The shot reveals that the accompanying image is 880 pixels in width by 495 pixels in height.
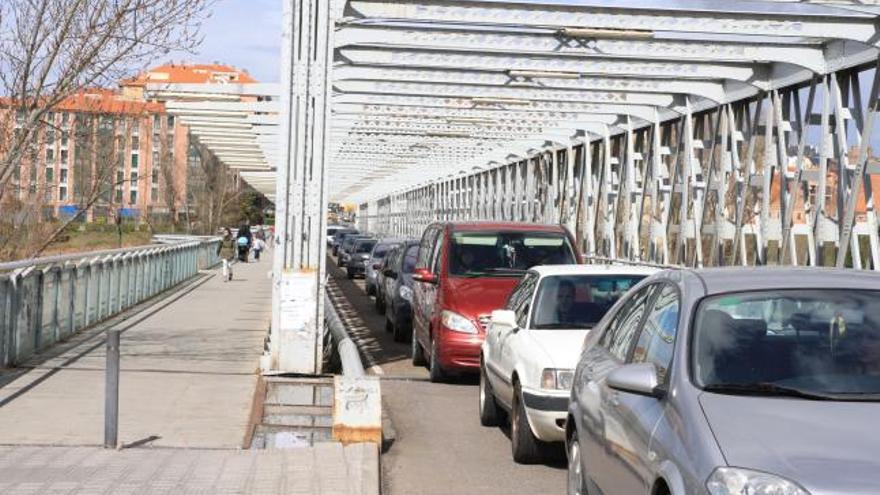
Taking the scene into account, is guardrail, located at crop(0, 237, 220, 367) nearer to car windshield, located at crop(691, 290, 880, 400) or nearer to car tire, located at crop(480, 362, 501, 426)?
car tire, located at crop(480, 362, 501, 426)

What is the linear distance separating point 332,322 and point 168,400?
4376mm

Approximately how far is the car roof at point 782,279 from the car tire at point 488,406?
5.29 meters

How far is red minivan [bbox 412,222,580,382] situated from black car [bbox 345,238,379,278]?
25424 mm

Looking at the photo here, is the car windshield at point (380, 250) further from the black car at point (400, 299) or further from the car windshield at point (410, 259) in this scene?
the black car at point (400, 299)

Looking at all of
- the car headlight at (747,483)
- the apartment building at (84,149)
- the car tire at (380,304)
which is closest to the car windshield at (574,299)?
the car headlight at (747,483)

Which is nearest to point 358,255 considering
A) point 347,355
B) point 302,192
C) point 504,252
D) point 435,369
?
point 504,252

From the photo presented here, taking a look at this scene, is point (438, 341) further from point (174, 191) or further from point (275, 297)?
point (174, 191)

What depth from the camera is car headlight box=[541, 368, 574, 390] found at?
9.26m

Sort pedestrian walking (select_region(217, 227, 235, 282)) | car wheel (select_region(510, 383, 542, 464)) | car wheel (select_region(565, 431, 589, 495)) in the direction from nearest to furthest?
car wheel (select_region(565, 431, 589, 495))
car wheel (select_region(510, 383, 542, 464))
pedestrian walking (select_region(217, 227, 235, 282))

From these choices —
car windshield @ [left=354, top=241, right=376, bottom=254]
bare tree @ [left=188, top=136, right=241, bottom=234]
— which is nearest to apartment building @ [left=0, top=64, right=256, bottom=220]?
car windshield @ [left=354, top=241, right=376, bottom=254]

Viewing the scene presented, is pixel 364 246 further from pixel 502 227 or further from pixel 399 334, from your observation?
pixel 502 227

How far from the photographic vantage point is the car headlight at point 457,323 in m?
14.5

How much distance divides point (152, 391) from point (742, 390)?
336 inches

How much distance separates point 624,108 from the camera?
25078 mm
